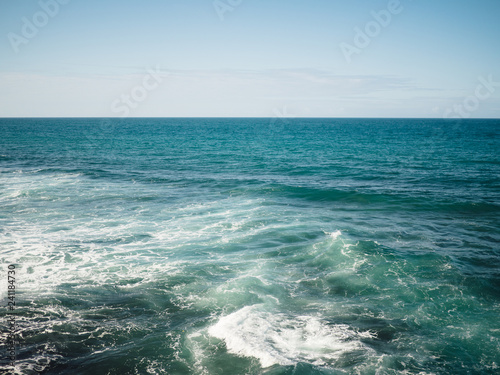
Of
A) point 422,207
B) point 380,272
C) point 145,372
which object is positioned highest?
point 422,207

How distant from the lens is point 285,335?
9.94 meters

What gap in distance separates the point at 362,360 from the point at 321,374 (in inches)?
52.7

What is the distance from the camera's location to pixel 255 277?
13.7 metres

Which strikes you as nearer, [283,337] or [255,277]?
[283,337]

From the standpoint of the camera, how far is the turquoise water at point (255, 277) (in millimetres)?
9164

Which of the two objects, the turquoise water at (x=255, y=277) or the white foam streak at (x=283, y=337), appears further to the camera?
the turquoise water at (x=255, y=277)

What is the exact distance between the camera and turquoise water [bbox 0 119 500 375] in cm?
916

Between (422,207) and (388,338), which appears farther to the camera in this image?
(422,207)

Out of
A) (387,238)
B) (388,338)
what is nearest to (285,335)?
(388,338)

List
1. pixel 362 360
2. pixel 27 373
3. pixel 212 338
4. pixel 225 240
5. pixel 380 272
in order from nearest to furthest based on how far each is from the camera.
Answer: pixel 27 373 < pixel 362 360 < pixel 212 338 < pixel 380 272 < pixel 225 240

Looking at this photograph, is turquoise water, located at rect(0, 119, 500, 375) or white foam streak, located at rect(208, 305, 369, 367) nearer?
white foam streak, located at rect(208, 305, 369, 367)

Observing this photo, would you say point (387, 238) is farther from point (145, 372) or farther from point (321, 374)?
point (145, 372)

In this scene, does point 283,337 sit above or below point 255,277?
below

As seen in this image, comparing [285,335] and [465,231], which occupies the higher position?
[465,231]
